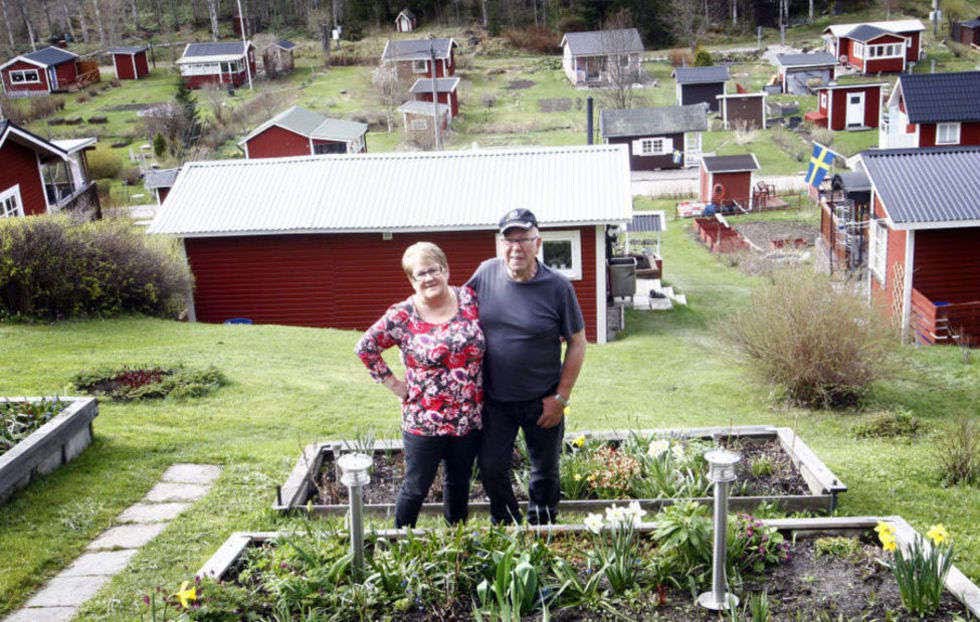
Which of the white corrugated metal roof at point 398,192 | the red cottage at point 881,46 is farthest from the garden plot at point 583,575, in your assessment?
the red cottage at point 881,46

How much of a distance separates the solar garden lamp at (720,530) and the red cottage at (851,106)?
41438 mm

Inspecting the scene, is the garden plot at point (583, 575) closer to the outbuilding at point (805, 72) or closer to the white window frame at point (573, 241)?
the white window frame at point (573, 241)

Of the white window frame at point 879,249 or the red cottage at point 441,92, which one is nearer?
the white window frame at point 879,249

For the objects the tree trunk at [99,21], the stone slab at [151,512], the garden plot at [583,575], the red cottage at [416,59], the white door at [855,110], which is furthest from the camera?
the tree trunk at [99,21]

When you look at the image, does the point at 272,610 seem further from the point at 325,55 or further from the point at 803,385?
the point at 325,55

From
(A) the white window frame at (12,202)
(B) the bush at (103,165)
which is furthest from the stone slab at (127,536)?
(B) the bush at (103,165)

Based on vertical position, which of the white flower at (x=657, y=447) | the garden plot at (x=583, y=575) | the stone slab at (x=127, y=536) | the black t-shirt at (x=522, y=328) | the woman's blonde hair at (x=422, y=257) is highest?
the woman's blonde hair at (x=422, y=257)

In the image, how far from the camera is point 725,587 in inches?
162

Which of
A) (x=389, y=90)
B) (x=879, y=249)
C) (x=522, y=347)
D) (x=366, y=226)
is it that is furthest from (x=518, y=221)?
(x=389, y=90)

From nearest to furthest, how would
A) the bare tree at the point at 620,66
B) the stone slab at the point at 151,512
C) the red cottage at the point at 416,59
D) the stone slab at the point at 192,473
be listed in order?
the stone slab at the point at 151,512, the stone slab at the point at 192,473, the bare tree at the point at 620,66, the red cottage at the point at 416,59

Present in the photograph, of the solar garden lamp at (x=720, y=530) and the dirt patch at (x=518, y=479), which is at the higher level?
the solar garden lamp at (x=720, y=530)

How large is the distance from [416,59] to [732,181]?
30707 millimetres

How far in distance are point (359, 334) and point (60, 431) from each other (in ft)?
29.3

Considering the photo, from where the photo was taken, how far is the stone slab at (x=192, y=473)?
682 centimetres
